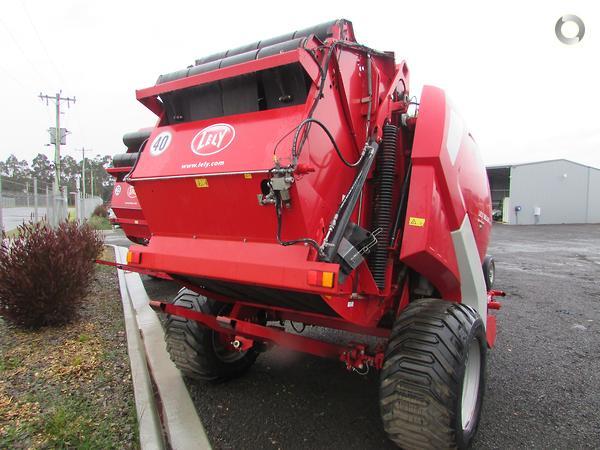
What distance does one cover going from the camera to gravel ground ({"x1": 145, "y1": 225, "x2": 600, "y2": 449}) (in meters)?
3.13

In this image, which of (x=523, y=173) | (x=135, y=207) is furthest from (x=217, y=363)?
(x=523, y=173)

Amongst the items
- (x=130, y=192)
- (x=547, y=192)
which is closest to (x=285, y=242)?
(x=130, y=192)

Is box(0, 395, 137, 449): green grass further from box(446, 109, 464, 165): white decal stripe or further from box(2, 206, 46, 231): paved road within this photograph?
box(2, 206, 46, 231): paved road

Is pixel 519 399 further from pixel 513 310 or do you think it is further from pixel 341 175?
pixel 513 310

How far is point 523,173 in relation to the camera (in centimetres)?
3170

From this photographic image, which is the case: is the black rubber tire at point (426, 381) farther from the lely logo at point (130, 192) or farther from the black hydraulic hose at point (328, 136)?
the lely logo at point (130, 192)

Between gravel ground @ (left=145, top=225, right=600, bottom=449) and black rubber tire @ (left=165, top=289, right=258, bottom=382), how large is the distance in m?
0.19

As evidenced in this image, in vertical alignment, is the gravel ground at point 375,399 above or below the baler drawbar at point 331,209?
below

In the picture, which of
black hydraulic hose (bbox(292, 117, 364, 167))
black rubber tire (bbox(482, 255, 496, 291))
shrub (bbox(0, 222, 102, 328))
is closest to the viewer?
black hydraulic hose (bbox(292, 117, 364, 167))

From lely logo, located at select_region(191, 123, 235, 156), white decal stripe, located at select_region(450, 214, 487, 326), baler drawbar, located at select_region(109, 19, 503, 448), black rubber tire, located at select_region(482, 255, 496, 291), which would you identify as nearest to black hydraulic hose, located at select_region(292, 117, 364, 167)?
baler drawbar, located at select_region(109, 19, 503, 448)

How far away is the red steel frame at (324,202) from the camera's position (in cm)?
262

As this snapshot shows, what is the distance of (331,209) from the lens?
8.86ft

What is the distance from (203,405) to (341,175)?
2.27 meters

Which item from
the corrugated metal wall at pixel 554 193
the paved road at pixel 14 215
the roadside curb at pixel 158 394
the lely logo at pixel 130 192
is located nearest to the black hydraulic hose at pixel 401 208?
the roadside curb at pixel 158 394
